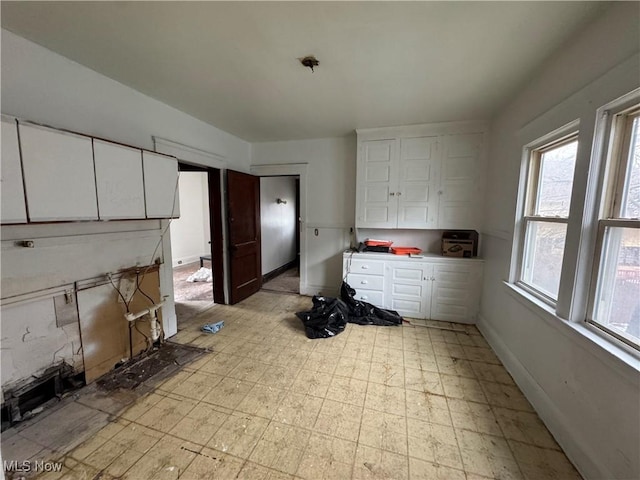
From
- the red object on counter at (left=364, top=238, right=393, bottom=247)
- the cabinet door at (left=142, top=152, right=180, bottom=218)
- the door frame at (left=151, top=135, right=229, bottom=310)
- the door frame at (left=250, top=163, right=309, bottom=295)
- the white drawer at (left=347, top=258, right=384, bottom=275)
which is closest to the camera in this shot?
the cabinet door at (left=142, top=152, right=180, bottom=218)

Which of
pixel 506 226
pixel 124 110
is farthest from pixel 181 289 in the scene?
pixel 506 226

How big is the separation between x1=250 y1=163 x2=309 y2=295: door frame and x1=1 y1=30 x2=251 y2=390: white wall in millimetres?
1645

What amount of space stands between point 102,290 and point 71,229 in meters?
0.56

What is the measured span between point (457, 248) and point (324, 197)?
2.04 meters

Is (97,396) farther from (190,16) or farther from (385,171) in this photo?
(385,171)

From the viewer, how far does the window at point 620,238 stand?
1.23 metres

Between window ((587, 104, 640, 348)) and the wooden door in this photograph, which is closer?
window ((587, 104, 640, 348))

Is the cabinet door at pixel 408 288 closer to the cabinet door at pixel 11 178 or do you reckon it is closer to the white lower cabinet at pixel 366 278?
the white lower cabinet at pixel 366 278

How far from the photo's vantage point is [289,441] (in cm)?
153

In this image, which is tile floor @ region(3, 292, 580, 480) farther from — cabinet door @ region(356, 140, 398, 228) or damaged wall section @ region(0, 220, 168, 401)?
cabinet door @ region(356, 140, 398, 228)

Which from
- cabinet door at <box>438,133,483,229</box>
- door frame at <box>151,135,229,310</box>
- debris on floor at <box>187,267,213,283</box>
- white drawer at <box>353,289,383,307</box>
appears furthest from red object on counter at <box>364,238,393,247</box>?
debris on floor at <box>187,267,213,283</box>

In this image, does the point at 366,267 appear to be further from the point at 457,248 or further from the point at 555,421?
the point at 555,421

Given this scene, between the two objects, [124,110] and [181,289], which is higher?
[124,110]

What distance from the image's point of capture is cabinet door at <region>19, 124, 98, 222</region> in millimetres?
1435
